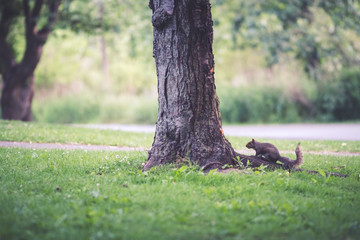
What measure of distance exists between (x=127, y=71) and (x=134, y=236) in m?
36.5

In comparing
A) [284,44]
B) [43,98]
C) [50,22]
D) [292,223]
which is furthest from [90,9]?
[292,223]

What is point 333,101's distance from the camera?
19203 millimetres

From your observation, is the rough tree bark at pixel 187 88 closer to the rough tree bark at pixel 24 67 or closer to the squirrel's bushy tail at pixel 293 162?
the squirrel's bushy tail at pixel 293 162

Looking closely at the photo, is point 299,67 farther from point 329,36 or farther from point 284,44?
point 284,44

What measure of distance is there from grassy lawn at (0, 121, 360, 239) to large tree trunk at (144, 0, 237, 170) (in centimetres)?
41

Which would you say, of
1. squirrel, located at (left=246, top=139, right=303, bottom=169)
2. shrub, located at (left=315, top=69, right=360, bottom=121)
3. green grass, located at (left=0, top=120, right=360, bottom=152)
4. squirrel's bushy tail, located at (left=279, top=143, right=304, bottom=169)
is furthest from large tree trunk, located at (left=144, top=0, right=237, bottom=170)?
shrub, located at (left=315, top=69, right=360, bottom=121)

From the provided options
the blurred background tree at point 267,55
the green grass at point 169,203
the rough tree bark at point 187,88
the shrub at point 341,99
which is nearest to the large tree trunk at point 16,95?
the blurred background tree at point 267,55

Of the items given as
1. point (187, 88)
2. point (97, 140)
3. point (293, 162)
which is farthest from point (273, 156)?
point (97, 140)

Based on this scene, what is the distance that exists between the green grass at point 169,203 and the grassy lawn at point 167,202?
1 cm

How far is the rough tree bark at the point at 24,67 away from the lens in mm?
16078

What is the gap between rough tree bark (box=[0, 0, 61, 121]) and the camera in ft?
52.7

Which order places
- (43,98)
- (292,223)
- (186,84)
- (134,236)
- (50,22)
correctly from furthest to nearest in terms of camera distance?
(43,98) < (50,22) < (186,84) < (292,223) < (134,236)

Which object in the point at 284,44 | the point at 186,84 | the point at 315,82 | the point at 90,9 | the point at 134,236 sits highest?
the point at 90,9

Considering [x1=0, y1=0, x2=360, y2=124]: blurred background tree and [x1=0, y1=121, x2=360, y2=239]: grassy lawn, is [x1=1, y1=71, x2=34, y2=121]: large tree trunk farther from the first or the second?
[x1=0, y1=121, x2=360, y2=239]: grassy lawn
